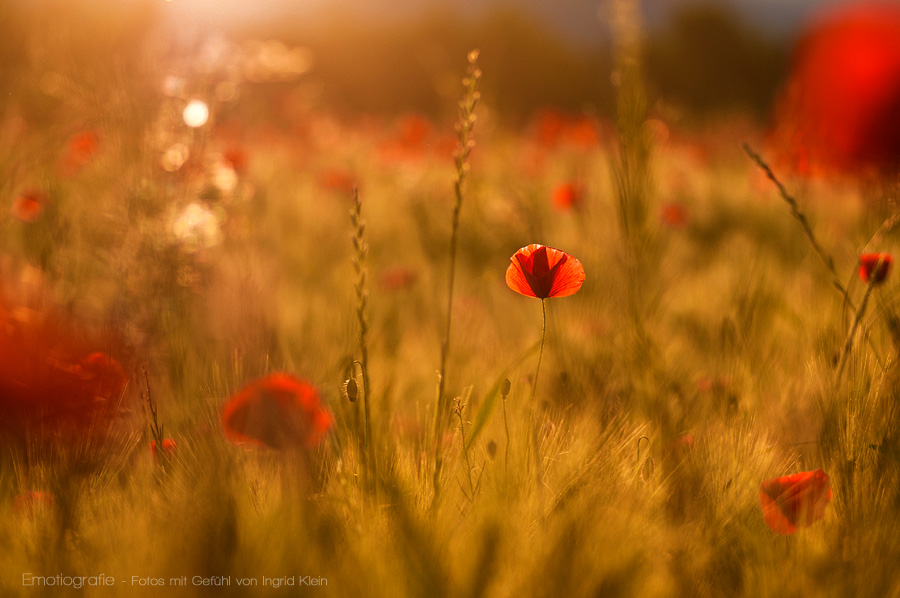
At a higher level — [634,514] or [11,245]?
[11,245]

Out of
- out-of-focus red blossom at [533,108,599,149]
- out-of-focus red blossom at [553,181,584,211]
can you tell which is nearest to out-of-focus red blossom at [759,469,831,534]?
out-of-focus red blossom at [553,181,584,211]

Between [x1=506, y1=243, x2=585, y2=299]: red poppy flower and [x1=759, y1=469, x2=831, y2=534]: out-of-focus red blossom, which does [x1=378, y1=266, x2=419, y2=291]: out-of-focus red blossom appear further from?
[x1=759, y1=469, x2=831, y2=534]: out-of-focus red blossom

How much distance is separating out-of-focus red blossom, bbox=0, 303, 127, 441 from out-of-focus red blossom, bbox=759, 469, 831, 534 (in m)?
0.59

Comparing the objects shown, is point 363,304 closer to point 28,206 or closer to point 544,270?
point 544,270

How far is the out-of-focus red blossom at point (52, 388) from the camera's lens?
624mm

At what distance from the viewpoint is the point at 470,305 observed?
131cm

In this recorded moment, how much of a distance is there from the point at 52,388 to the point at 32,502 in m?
0.20

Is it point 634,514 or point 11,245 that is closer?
point 634,514

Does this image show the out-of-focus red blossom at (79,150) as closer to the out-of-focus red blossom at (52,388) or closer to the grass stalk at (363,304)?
the out-of-focus red blossom at (52,388)

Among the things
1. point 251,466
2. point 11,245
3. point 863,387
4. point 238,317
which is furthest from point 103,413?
point 11,245

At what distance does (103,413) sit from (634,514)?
49cm

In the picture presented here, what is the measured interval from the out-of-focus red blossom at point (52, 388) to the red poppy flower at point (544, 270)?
403mm

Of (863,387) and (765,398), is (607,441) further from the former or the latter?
(765,398)

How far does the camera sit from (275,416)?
0.53 m
